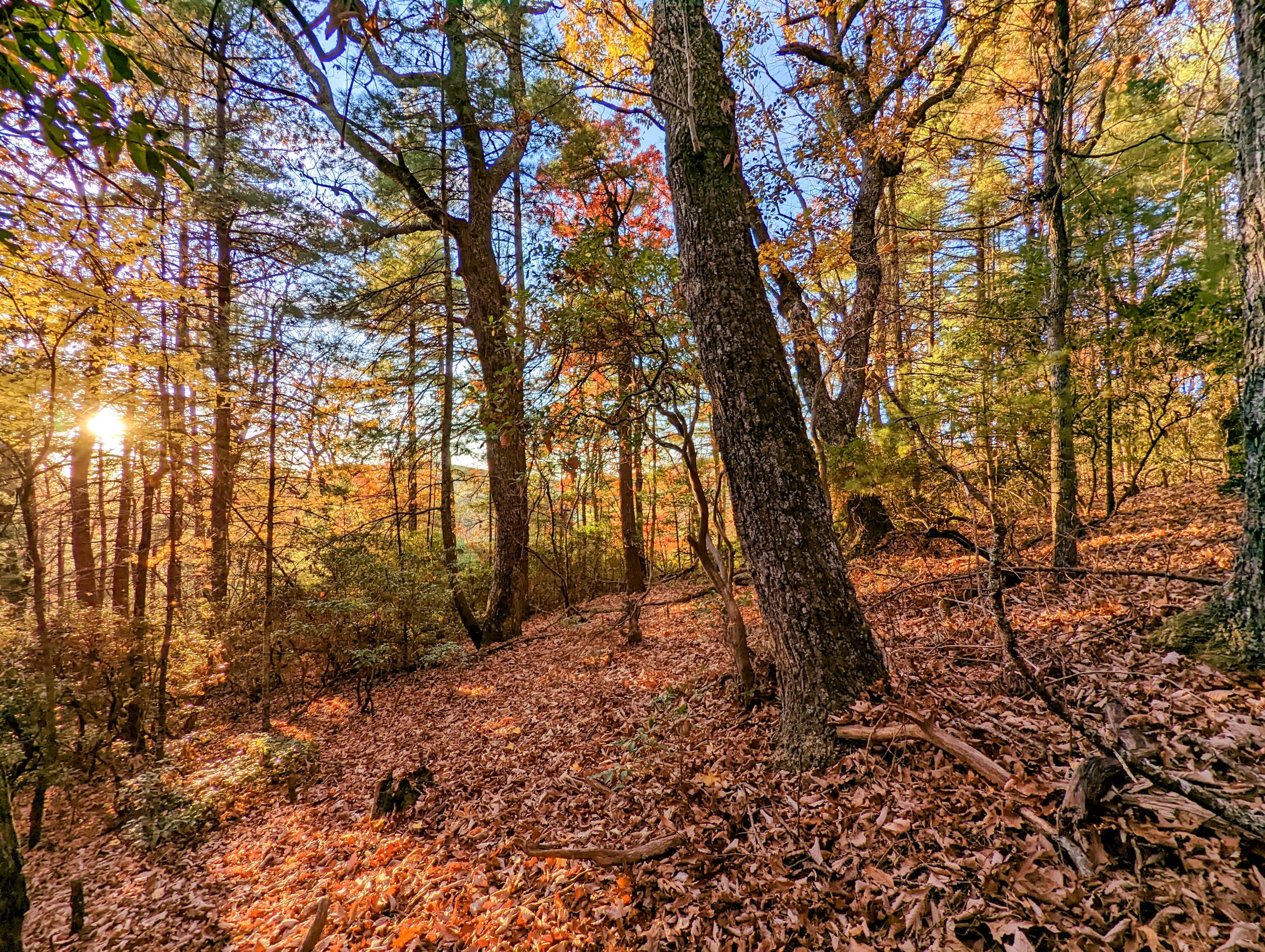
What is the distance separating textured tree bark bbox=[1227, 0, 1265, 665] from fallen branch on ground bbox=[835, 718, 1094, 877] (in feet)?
4.67

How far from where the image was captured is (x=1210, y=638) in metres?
2.58

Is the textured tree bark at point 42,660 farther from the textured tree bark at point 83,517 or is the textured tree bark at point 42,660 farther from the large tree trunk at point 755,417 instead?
the large tree trunk at point 755,417

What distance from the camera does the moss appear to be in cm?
242

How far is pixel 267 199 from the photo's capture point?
8.48m

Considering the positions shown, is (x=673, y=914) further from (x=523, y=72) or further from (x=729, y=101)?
(x=523, y=72)

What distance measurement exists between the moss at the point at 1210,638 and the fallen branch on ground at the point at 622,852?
10.0 ft

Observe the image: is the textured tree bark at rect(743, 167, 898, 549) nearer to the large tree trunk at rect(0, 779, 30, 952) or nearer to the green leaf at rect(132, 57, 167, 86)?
the green leaf at rect(132, 57, 167, 86)

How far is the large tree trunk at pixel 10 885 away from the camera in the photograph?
8.87ft

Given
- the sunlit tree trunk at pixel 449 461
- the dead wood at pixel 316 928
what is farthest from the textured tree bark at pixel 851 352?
the dead wood at pixel 316 928

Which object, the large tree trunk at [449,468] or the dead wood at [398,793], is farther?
the large tree trunk at [449,468]

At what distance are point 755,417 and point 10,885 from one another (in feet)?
17.4

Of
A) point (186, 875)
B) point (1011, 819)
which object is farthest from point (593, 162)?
point (186, 875)

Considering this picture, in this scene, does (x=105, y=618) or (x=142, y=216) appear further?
(x=105, y=618)

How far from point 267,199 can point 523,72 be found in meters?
5.13
